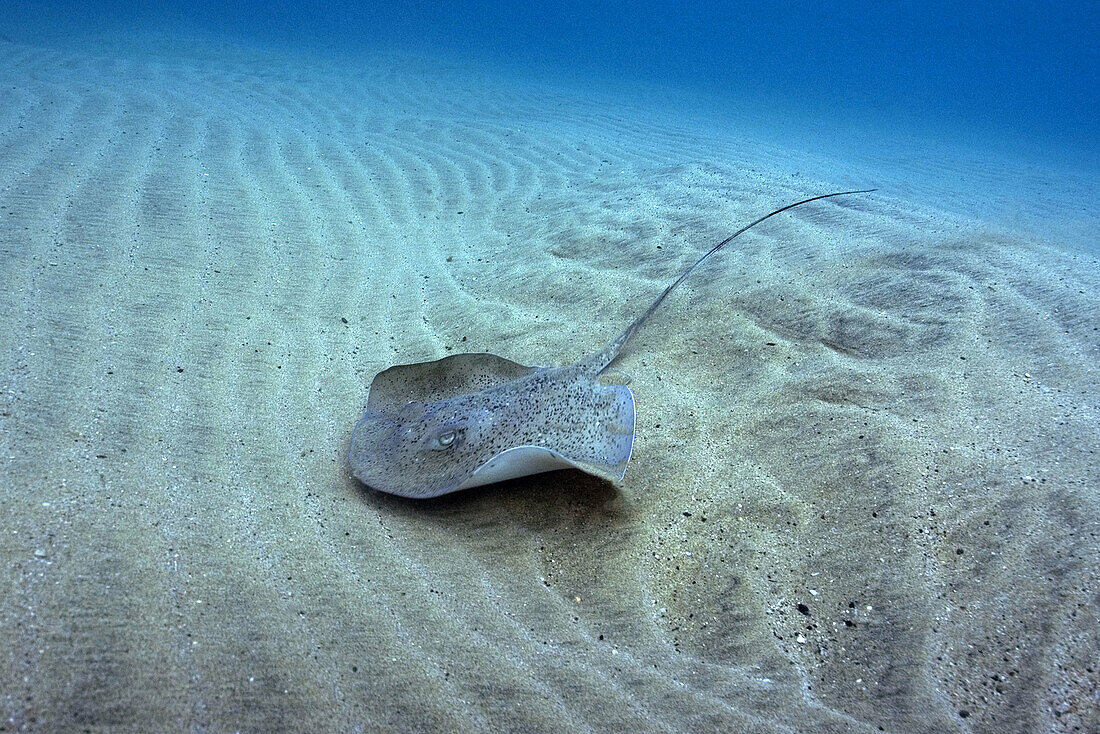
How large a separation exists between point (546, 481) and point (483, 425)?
0.39 metres

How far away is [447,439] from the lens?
8.32 ft

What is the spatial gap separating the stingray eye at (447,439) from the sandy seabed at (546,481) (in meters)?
0.24

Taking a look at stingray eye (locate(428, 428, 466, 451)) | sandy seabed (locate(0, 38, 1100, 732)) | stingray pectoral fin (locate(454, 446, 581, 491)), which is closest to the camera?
sandy seabed (locate(0, 38, 1100, 732))

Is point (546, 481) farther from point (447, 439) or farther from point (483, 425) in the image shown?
point (447, 439)

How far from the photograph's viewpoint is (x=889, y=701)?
1.76 meters

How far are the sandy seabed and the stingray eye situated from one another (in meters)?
0.24

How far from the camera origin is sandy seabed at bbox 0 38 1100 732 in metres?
1.73

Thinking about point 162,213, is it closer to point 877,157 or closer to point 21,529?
point 21,529

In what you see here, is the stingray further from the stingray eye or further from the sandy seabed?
the sandy seabed

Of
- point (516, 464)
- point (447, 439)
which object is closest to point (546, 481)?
point (516, 464)

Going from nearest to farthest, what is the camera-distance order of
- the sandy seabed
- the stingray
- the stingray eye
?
the sandy seabed, the stingray, the stingray eye

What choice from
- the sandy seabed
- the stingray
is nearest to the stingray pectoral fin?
the stingray

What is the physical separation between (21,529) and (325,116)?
25.4 ft

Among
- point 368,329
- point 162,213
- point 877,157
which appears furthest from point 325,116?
point 877,157
